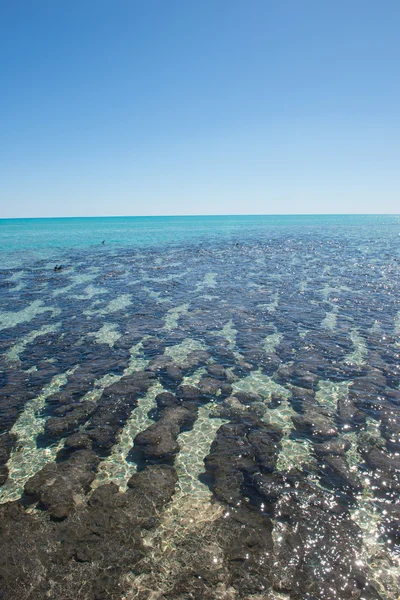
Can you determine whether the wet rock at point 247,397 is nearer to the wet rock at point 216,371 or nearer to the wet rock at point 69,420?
the wet rock at point 216,371

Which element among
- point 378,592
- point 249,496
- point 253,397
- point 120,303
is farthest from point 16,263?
point 378,592

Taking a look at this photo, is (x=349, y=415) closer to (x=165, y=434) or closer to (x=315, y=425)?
(x=315, y=425)

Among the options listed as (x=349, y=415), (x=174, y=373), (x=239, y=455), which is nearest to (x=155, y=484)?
(x=239, y=455)

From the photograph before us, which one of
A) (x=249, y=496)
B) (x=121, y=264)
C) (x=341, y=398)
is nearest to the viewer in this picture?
(x=249, y=496)

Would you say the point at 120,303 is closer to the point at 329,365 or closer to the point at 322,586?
the point at 329,365

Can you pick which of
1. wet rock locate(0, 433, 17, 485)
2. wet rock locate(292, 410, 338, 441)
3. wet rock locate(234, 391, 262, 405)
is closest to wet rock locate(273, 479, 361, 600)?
wet rock locate(292, 410, 338, 441)

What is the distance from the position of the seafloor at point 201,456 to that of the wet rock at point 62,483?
0.05 meters

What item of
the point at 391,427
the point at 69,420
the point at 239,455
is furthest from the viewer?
the point at 69,420

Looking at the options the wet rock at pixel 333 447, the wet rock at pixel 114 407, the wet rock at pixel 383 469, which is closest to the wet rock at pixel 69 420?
the wet rock at pixel 114 407

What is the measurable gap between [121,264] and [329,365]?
42.3 m

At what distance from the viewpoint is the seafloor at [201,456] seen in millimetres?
8031

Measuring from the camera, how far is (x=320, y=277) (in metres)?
42.7

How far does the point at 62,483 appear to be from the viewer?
34.8 feet

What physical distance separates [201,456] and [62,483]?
456 cm
